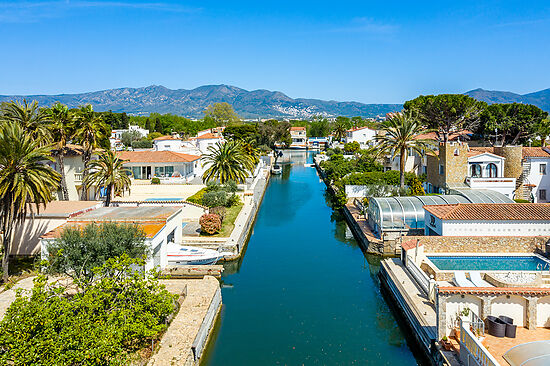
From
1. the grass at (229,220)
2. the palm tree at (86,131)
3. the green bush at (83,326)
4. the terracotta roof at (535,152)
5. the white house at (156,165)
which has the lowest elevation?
the grass at (229,220)

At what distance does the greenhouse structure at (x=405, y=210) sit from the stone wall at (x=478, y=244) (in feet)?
13.3

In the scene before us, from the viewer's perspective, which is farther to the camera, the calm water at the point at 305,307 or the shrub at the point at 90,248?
the shrub at the point at 90,248

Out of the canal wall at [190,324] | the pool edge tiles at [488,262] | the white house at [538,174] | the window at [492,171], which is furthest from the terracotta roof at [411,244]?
the white house at [538,174]

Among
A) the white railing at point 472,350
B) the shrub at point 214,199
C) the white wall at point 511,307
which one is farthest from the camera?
the shrub at point 214,199

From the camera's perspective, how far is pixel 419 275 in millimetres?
20188

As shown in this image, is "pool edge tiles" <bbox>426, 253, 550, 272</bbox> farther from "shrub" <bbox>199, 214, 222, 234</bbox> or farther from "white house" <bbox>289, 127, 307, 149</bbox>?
"white house" <bbox>289, 127, 307, 149</bbox>

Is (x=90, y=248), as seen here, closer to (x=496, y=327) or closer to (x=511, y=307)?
(x=496, y=327)

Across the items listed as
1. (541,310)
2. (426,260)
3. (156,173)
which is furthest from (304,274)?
(156,173)

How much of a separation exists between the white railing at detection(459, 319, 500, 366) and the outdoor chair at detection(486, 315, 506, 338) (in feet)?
3.30

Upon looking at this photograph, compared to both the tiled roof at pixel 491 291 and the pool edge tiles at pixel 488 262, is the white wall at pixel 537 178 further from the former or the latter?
the tiled roof at pixel 491 291

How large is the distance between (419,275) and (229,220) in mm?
17043

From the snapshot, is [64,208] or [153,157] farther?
[153,157]

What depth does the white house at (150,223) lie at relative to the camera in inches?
821

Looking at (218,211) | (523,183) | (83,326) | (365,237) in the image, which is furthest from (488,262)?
(83,326)
